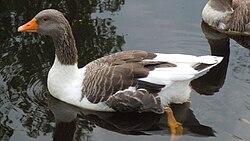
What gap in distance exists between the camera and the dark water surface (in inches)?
261

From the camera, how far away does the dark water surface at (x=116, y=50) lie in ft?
21.8

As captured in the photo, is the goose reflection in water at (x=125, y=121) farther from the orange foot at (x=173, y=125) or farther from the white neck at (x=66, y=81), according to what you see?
the white neck at (x=66, y=81)

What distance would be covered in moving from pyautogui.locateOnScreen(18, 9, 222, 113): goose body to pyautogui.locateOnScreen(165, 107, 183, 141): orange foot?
0.10m

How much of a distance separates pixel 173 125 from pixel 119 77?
0.84 metres

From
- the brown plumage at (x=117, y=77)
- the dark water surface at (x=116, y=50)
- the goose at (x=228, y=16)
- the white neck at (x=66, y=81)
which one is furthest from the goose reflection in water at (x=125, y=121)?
the goose at (x=228, y=16)

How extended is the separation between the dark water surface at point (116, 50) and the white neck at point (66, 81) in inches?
6.5

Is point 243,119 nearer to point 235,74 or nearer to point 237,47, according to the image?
point 235,74

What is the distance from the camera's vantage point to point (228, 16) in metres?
9.55

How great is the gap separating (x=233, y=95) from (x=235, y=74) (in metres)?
0.66

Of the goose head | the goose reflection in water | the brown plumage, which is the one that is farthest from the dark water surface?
the goose head

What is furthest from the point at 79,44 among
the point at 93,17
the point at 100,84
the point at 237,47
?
the point at 237,47

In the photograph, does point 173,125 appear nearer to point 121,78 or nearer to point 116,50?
point 121,78

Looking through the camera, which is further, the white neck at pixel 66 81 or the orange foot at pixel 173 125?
the white neck at pixel 66 81

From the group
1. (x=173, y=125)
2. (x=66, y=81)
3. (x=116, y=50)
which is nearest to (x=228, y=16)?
(x=116, y=50)
